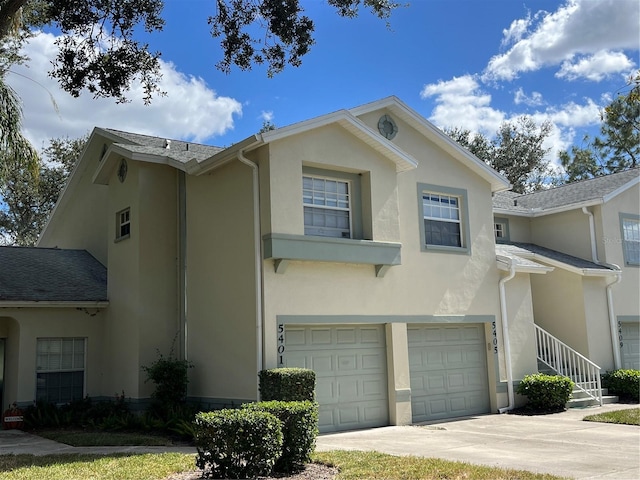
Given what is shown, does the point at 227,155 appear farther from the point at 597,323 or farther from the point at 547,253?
the point at 597,323

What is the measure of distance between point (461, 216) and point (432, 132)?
2.30 m

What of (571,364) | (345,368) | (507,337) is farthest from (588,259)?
(345,368)

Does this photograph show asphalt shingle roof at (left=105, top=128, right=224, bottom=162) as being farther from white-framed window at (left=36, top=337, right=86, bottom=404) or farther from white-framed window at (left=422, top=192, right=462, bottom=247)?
white-framed window at (left=422, top=192, right=462, bottom=247)

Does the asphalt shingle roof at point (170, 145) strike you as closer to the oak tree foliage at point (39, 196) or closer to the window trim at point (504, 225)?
the window trim at point (504, 225)

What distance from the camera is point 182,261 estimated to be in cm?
1576

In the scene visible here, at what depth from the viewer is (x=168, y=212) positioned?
16.2 meters

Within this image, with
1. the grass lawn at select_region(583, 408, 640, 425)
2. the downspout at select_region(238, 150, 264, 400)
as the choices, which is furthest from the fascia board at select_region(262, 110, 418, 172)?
the grass lawn at select_region(583, 408, 640, 425)

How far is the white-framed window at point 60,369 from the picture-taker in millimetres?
16047

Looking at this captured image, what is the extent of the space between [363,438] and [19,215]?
28297 millimetres

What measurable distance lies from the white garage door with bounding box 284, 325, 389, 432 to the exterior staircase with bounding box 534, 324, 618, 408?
566cm

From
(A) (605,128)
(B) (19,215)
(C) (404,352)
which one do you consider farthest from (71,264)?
(A) (605,128)

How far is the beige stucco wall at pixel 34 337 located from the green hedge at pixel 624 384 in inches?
540

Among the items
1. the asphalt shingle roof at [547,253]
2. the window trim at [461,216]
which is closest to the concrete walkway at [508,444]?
the window trim at [461,216]

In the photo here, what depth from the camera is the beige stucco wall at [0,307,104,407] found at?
15.7 m
